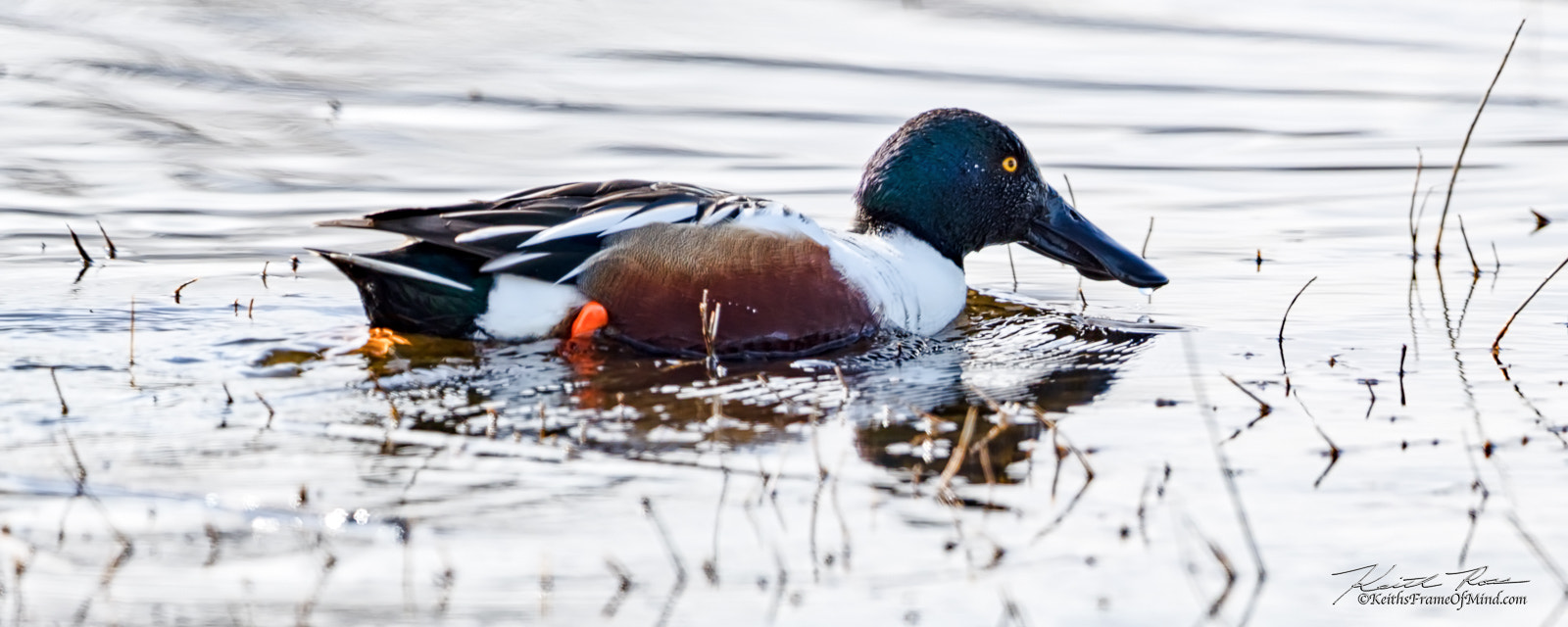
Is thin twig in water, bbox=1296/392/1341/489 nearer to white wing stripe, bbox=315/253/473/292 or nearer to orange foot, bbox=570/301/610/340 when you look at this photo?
orange foot, bbox=570/301/610/340

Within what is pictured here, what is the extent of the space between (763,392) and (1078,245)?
1.84 meters

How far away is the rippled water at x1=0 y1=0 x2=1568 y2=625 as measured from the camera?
9.89ft

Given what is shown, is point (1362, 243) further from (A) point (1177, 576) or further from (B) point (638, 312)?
(A) point (1177, 576)

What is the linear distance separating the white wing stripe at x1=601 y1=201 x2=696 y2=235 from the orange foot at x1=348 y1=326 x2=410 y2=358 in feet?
2.23

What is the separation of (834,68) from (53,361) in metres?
6.39

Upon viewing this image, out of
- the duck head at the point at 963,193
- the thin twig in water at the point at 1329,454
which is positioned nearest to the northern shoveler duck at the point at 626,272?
the duck head at the point at 963,193

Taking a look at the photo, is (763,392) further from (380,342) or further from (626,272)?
(380,342)

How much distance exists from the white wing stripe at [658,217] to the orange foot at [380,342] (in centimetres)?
68

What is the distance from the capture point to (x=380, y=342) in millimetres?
4930

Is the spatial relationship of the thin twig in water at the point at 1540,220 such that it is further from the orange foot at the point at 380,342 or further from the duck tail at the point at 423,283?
the orange foot at the point at 380,342

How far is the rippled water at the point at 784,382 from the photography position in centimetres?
301

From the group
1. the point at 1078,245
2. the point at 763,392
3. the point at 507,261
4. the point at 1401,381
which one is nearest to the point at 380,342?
the point at 507,261

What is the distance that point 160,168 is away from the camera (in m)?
8.00

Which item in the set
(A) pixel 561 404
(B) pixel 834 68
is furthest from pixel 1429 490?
(B) pixel 834 68
